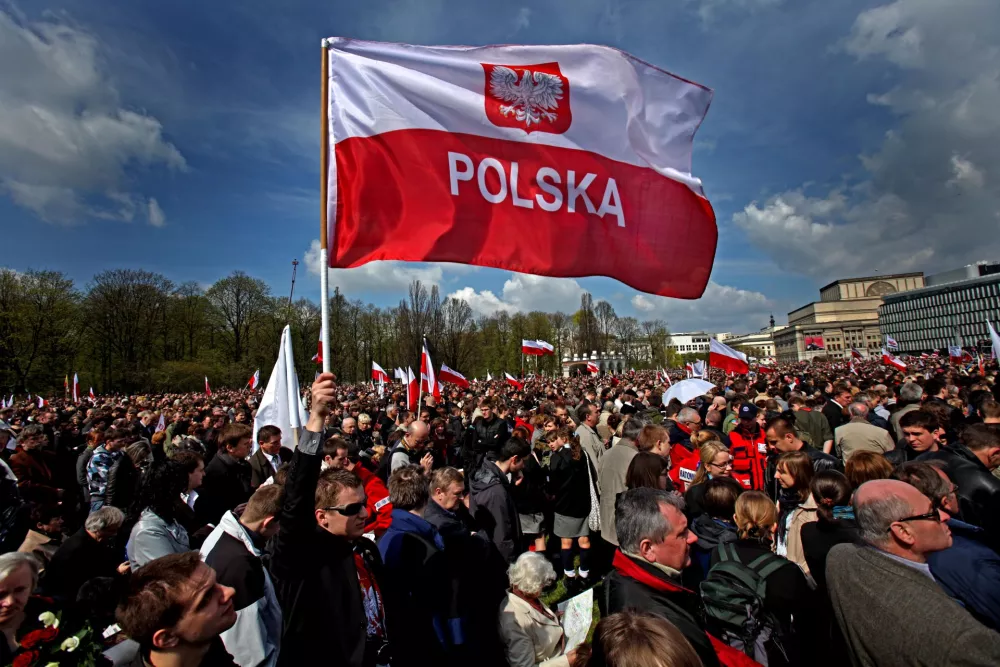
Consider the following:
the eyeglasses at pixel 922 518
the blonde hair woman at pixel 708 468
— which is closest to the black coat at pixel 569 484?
the blonde hair woman at pixel 708 468

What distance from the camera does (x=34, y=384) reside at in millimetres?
37594

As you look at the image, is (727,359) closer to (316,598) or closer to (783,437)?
(783,437)

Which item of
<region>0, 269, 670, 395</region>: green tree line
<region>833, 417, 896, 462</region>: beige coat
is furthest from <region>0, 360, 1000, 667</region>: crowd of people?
<region>0, 269, 670, 395</region>: green tree line

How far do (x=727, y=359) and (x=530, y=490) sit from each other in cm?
1070

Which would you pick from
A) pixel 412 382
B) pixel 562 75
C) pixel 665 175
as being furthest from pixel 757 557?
pixel 412 382

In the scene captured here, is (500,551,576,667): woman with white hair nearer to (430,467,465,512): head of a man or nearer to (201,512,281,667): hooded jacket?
(430,467,465,512): head of a man

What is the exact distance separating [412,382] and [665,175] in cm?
695

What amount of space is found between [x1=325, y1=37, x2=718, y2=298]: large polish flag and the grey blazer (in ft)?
8.87

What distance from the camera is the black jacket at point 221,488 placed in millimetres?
5251

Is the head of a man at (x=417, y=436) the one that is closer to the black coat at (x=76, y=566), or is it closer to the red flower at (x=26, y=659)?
the black coat at (x=76, y=566)

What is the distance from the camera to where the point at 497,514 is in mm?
5062

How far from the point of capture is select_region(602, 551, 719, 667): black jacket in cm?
217

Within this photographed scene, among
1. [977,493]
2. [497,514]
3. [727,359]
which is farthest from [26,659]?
[727,359]

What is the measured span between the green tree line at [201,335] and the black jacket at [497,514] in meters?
25.3
